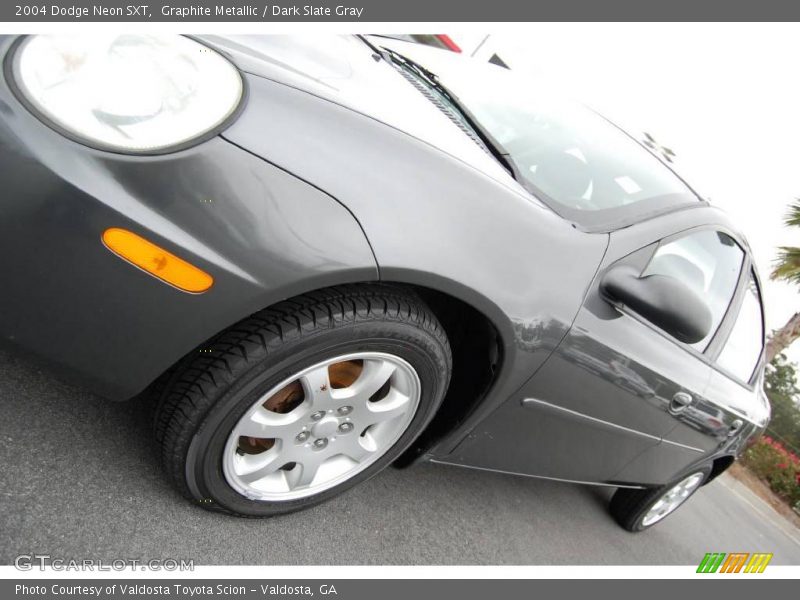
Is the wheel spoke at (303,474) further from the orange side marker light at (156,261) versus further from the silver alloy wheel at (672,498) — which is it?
the silver alloy wheel at (672,498)

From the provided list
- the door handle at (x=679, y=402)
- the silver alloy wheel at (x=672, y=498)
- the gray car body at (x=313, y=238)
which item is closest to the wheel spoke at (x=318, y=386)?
the gray car body at (x=313, y=238)

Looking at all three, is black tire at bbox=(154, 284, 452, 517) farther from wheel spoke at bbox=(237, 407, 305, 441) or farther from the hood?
the hood

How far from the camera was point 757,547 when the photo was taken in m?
3.81

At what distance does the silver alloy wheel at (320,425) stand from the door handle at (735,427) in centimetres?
170

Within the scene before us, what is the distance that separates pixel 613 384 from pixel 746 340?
1.20m

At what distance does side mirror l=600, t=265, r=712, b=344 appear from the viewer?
1.49 m

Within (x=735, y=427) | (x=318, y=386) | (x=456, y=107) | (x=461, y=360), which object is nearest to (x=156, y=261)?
(x=318, y=386)

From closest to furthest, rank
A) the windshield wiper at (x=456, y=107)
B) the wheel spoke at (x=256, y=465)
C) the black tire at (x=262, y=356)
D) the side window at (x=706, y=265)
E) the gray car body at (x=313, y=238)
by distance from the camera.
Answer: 1. the gray car body at (x=313, y=238)
2. the black tire at (x=262, y=356)
3. the wheel spoke at (x=256, y=465)
4. the windshield wiper at (x=456, y=107)
5. the side window at (x=706, y=265)

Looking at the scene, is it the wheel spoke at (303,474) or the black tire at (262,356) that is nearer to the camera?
the black tire at (262,356)

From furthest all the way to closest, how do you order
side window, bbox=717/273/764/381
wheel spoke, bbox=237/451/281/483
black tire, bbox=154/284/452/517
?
1. side window, bbox=717/273/764/381
2. wheel spoke, bbox=237/451/281/483
3. black tire, bbox=154/284/452/517

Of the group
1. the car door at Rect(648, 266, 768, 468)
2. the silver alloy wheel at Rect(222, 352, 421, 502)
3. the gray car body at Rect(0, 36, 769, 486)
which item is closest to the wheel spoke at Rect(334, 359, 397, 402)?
the silver alloy wheel at Rect(222, 352, 421, 502)

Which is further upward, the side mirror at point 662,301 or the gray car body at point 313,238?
the side mirror at point 662,301

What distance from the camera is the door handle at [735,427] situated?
2.37 meters

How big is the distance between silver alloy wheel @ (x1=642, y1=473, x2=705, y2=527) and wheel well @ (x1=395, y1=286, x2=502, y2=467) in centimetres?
168
